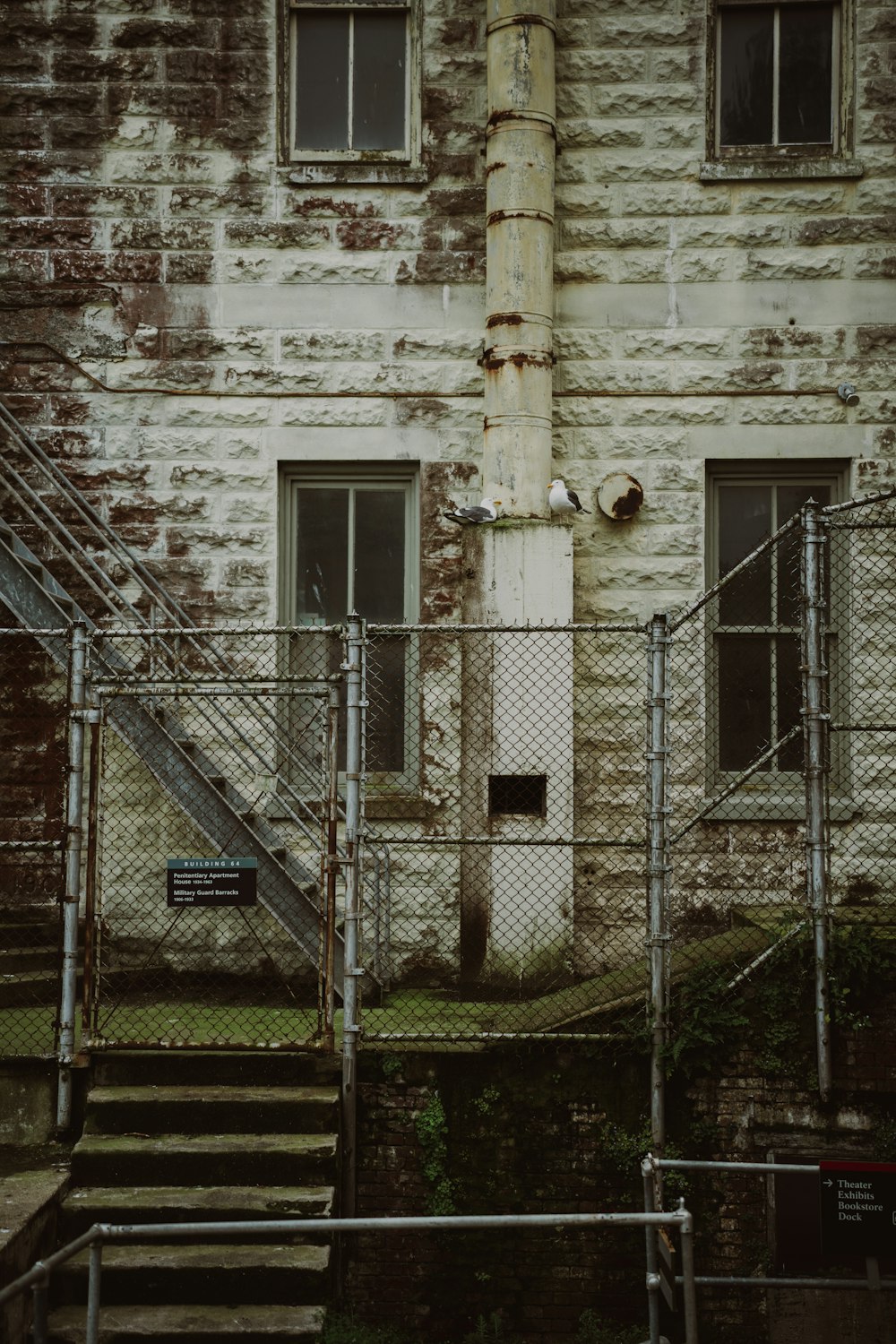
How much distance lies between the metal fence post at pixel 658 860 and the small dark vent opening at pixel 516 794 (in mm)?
1644

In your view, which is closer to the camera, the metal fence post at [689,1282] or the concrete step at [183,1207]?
the metal fence post at [689,1282]

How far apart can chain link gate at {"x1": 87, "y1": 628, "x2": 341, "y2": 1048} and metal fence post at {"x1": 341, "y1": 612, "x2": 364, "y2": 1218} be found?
2.58 ft

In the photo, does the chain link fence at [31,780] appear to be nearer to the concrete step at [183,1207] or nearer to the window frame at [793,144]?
the concrete step at [183,1207]

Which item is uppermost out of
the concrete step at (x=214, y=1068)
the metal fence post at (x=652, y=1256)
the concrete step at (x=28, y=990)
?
the concrete step at (x=28, y=990)

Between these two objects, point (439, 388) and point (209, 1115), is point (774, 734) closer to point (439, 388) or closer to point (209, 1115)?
point (439, 388)

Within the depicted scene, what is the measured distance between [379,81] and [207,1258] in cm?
814

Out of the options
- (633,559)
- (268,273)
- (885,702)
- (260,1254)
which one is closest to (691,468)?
(633,559)

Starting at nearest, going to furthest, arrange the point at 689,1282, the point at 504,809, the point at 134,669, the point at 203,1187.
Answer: the point at 689,1282 < the point at 203,1187 < the point at 504,809 < the point at 134,669

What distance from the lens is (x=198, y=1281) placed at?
604 cm

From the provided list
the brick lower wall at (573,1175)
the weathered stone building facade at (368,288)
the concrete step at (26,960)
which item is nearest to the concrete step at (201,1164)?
the brick lower wall at (573,1175)

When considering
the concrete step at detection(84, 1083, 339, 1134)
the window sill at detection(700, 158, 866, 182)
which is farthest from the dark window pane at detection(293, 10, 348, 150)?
the concrete step at detection(84, 1083, 339, 1134)

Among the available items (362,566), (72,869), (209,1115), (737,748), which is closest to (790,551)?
(737,748)

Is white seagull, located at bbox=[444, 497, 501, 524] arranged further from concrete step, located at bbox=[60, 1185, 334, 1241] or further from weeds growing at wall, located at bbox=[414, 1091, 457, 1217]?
concrete step, located at bbox=[60, 1185, 334, 1241]

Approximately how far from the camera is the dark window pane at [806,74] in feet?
30.9
